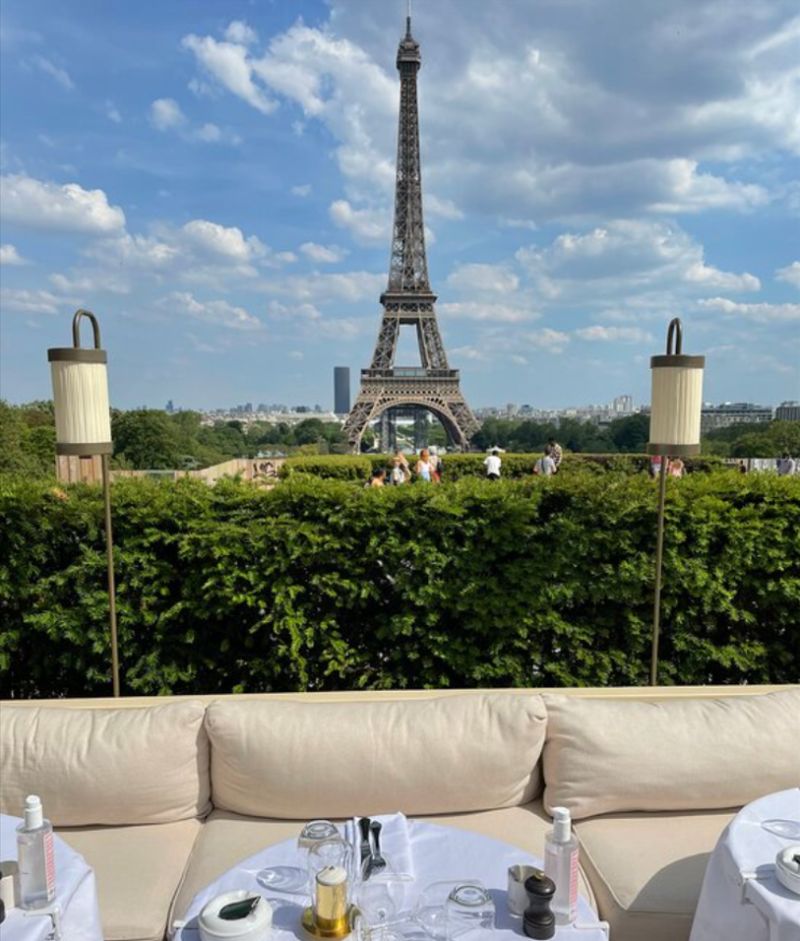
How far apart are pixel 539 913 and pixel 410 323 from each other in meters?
29.1

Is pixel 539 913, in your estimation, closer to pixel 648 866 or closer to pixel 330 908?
pixel 330 908

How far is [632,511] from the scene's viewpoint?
3115 mm

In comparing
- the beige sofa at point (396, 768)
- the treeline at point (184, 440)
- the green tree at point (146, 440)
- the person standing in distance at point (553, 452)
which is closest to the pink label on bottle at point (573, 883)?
the beige sofa at point (396, 768)

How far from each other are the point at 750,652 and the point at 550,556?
110 centimetres

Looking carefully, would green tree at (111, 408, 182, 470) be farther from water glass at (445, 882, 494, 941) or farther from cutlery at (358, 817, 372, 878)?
water glass at (445, 882, 494, 941)

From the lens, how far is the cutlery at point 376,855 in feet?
4.73

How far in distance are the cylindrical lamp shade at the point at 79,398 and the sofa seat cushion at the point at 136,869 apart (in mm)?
1449

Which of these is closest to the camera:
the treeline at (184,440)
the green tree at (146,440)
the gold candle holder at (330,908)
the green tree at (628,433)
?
the gold candle holder at (330,908)

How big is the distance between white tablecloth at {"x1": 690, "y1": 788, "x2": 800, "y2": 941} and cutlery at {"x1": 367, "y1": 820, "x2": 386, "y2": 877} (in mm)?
817

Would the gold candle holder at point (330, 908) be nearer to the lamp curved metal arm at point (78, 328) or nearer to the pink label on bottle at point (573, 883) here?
the pink label on bottle at point (573, 883)

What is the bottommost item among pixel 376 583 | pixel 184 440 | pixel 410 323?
pixel 184 440

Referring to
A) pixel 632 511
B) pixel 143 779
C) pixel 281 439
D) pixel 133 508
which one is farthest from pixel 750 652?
pixel 281 439

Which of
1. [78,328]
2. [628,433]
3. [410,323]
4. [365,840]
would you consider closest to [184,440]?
[410,323]

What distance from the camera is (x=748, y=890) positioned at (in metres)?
1.47
